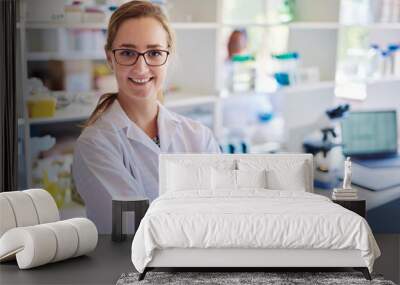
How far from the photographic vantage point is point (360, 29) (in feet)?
23.7

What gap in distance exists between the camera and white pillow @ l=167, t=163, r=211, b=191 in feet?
21.1

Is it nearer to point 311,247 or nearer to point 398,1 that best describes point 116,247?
point 311,247

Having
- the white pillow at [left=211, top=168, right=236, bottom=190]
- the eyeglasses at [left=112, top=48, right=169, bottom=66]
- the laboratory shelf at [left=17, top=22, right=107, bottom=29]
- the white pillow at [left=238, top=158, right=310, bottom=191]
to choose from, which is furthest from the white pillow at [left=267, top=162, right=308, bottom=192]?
the laboratory shelf at [left=17, top=22, right=107, bottom=29]

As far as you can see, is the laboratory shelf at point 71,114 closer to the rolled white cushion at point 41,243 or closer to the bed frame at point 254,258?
the rolled white cushion at point 41,243

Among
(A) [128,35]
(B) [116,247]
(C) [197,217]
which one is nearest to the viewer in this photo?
(C) [197,217]

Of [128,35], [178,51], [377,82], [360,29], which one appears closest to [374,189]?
[377,82]

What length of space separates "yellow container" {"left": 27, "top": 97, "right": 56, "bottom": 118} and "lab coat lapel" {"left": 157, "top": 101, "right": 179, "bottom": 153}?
0.94 metres

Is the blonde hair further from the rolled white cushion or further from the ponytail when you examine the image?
the rolled white cushion

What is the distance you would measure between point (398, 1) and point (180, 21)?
A: 1967 mm

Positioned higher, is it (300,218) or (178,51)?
(178,51)

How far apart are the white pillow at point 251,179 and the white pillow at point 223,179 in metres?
0.04

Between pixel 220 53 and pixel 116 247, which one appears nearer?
pixel 116 247

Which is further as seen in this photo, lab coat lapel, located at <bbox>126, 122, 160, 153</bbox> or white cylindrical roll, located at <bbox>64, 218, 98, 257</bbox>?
lab coat lapel, located at <bbox>126, 122, 160, 153</bbox>

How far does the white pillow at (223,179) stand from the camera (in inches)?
251
